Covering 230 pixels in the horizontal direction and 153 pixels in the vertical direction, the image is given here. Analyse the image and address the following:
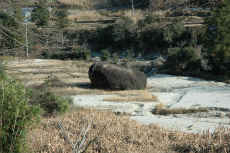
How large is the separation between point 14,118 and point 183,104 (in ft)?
28.9

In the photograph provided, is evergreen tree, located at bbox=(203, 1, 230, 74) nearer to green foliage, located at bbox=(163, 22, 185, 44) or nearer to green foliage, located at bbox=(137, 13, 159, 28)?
green foliage, located at bbox=(137, 13, 159, 28)

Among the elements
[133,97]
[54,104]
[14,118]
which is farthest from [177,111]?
[14,118]

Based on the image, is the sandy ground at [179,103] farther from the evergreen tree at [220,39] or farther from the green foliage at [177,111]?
the evergreen tree at [220,39]

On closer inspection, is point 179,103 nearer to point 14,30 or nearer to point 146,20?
point 146,20

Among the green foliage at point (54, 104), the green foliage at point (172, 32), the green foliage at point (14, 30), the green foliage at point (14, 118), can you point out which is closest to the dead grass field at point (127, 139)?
the green foliage at point (14, 118)

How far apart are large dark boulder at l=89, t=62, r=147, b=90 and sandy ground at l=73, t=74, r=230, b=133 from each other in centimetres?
134

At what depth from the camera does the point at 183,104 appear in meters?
12.6

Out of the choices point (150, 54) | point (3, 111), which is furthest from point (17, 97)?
point (150, 54)

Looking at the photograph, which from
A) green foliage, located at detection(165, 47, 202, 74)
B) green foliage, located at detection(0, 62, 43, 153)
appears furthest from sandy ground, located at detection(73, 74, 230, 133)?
green foliage, located at detection(0, 62, 43, 153)

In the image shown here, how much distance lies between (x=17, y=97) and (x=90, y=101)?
24.3 ft

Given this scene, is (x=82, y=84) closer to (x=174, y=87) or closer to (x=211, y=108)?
(x=174, y=87)

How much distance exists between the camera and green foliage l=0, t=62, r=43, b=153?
5.51m

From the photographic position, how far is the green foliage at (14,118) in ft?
Result: 18.1

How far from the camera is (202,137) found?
22.9 feet
